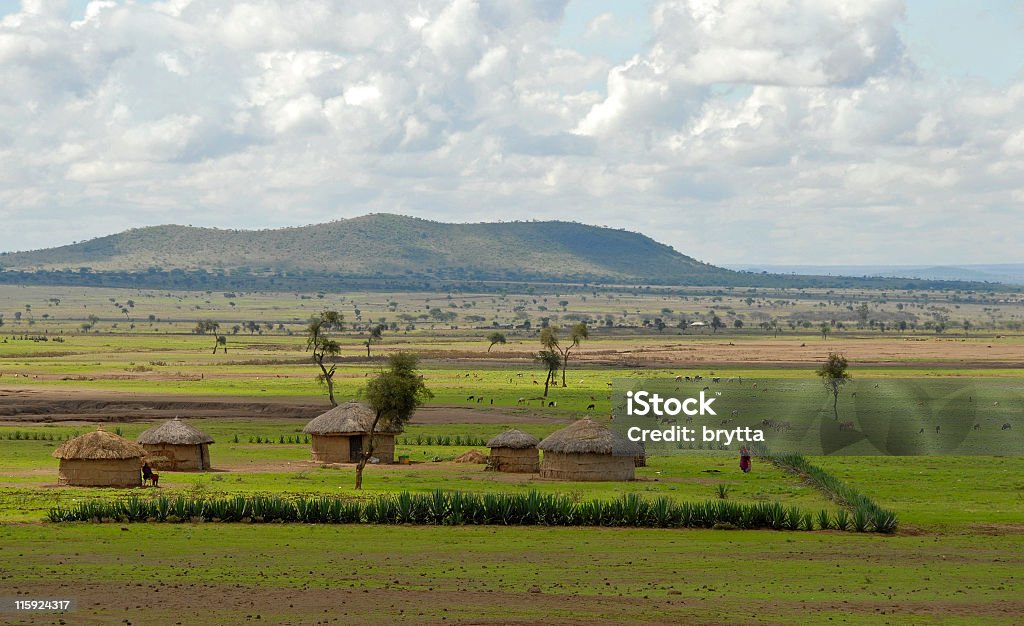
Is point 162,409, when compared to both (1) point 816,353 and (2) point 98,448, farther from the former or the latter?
(1) point 816,353

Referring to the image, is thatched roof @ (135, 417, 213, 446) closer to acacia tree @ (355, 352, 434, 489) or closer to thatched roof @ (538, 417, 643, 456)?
acacia tree @ (355, 352, 434, 489)

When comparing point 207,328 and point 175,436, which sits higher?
point 207,328

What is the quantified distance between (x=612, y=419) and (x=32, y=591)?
47.9m

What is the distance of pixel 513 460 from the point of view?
5078 centimetres

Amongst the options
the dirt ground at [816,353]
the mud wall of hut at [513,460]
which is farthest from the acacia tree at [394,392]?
the dirt ground at [816,353]

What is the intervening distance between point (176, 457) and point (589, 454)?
14.0 m

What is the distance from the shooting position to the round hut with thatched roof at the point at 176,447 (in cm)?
4931

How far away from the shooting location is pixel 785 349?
142m

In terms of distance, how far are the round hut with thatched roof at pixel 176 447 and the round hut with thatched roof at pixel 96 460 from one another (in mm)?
5307

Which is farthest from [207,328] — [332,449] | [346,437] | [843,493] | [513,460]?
[843,493]

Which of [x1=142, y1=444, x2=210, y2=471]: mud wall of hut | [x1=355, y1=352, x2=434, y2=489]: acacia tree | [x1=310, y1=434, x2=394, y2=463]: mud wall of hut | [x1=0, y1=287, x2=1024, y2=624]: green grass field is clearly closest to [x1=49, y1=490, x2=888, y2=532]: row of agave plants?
[x1=0, y1=287, x2=1024, y2=624]: green grass field

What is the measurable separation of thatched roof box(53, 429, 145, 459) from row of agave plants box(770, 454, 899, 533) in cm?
2116

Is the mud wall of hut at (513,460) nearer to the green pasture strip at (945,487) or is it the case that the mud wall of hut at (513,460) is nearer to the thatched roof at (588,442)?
the thatched roof at (588,442)

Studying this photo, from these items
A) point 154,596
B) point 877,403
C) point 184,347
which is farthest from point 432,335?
point 154,596
